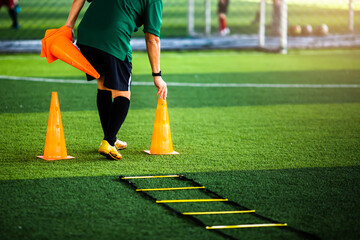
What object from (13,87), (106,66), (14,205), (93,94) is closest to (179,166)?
(106,66)

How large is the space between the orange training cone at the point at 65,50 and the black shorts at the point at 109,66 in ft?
0.23

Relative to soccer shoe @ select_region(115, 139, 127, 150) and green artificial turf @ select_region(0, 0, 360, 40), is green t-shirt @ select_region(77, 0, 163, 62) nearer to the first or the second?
soccer shoe @ select_region(115, 139, 127, 150)

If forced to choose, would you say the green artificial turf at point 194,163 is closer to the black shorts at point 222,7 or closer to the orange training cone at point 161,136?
the orange training cone at point 161,136

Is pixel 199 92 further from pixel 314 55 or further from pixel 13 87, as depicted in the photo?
pixel 314 55

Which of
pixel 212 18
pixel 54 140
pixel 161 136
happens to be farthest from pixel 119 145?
pixel 212 18

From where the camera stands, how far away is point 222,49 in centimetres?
1652

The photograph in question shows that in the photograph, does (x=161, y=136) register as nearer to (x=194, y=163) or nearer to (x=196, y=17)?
(x=194, y=163)

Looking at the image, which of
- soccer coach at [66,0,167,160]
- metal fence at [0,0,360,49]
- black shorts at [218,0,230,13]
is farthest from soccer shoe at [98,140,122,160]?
black shorts at [218,0,230,13]

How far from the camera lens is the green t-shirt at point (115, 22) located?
16.8 ft

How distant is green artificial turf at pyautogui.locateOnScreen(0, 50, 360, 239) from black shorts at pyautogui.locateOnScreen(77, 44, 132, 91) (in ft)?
2.12

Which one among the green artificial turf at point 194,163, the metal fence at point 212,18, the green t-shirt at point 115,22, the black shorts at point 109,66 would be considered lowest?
the green artificial turf at point 194,163

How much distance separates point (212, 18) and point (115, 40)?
22557 millimetres

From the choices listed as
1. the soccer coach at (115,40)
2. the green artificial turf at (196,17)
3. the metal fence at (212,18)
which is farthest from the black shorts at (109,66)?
the green artificial turf at (196,17)

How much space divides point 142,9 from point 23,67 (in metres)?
7.52
